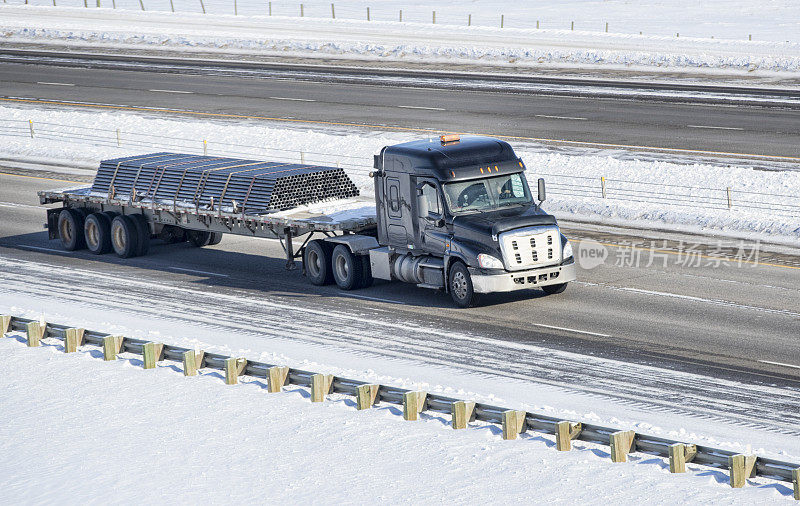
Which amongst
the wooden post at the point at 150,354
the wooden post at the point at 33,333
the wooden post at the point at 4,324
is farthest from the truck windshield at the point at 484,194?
the wooden post at the point at 4,324

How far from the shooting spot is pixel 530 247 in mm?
19859

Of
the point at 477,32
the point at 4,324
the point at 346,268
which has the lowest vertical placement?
the point at 4,324

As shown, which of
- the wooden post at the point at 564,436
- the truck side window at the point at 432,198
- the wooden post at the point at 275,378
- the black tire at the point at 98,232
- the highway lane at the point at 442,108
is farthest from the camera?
the highway lane at the point at 442,108

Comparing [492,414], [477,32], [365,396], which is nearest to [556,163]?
[365,396]

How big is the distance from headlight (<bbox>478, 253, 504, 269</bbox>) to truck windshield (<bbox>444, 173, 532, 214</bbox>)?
1133 millimetres

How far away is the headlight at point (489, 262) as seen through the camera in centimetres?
1961

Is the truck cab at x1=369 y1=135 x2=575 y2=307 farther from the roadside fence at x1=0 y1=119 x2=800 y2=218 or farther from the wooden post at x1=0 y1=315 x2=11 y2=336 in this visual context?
the roadside fence at x1=0 y1=119 x2=800 y2=218

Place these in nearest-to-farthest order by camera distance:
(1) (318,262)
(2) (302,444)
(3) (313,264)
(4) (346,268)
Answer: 1. (2) (302,444)
2. (4) (346,268)
3. (1) (318,262)
4. (3) (313,264)

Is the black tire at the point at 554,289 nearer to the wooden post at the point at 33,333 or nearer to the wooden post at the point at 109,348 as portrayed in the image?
the wooden post at the point at 109,348

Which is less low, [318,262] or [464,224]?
[464,224]

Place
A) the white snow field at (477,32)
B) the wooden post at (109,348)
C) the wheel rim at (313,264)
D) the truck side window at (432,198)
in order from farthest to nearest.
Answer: the white snow field at (477,32)
the wheel rim at (313,264)
the truck side window at (432,198)
the wooden post at (109,348)

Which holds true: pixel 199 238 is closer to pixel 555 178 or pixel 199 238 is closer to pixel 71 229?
pixel 71 229

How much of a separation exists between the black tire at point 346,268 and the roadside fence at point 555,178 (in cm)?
1050

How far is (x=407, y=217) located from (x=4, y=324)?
7.25 meters
